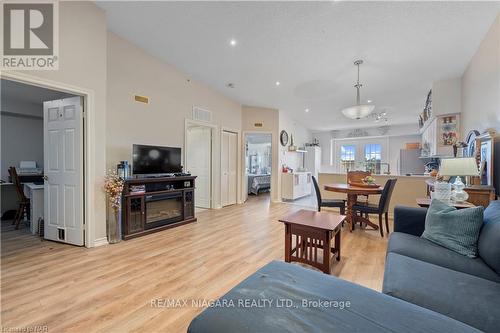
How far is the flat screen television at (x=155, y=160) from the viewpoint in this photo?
12.1 feet

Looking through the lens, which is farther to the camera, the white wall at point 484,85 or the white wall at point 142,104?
the white wall at point 142,104

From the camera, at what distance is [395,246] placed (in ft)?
6.49

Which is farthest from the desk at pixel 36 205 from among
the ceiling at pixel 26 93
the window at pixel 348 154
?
the window at pixel 348 154

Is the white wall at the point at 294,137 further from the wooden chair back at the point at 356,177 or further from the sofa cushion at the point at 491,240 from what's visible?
the sofa cushion at the point at 491,240

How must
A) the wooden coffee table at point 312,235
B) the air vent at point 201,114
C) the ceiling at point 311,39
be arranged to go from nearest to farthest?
1. the wooden coffee table at point 312,235
2. the ceiling at point 311,39
3. the air vent at point 201,114

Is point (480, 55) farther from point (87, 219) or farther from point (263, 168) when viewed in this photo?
point (263, 168)

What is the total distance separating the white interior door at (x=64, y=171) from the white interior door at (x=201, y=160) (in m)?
2.71

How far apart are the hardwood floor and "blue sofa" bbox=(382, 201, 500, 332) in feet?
1.92

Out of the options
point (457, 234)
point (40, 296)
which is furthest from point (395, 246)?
point (40, 296)

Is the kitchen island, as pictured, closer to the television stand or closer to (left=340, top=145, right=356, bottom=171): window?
the television stand

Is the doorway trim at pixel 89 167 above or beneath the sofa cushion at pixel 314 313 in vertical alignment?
above

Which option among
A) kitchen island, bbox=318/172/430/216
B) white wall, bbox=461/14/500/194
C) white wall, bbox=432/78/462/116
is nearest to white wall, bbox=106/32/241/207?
kitchen island, bbox=318/172/430/216

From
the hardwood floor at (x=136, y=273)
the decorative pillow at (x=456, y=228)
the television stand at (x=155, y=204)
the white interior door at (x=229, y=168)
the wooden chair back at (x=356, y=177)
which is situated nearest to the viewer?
the hardwood floor at (x=136, y=273)

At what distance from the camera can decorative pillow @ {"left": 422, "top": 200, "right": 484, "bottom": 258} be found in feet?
5.96
